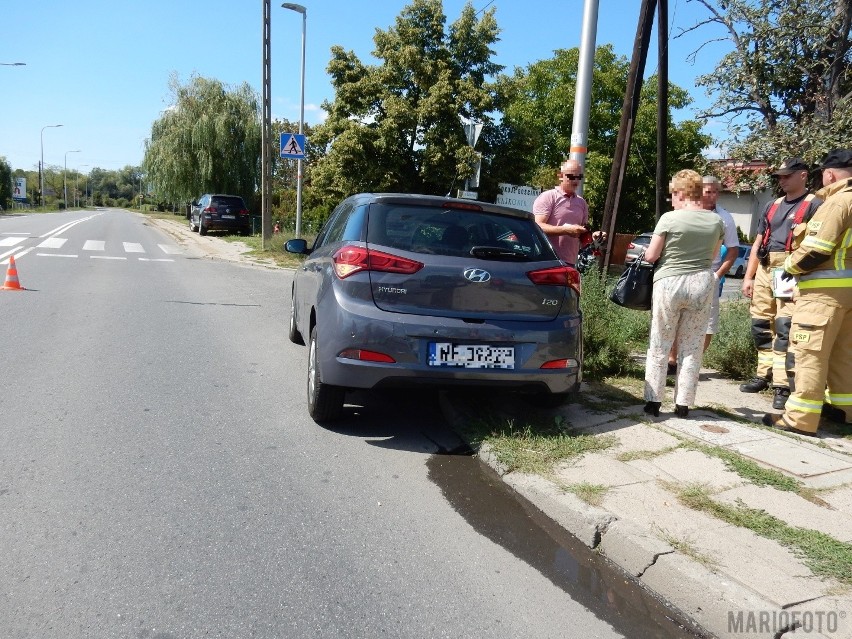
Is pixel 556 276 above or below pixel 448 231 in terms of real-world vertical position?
below

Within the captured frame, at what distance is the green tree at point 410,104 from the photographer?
21469mm

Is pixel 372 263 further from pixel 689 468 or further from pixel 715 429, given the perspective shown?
pixel 715 429

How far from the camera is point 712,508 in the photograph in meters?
3.45

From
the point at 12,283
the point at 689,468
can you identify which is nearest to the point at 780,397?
the point at 689,468

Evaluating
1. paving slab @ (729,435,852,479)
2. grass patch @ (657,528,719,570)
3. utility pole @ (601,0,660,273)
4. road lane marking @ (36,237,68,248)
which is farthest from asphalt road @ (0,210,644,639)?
road lane marking @ (36,237,68,248)

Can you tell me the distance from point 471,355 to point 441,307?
1.19 feet

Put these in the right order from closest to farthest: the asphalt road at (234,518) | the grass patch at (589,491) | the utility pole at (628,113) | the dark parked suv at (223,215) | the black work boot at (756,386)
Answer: the asphalt road at (234,518) < the grass patch at (589,491) < the black work boot at (756,386) < the utility pole at (628,113) < the dark parked suv at (223,215)

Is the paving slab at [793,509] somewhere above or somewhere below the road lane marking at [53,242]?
below

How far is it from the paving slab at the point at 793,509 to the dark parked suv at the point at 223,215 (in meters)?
26.7

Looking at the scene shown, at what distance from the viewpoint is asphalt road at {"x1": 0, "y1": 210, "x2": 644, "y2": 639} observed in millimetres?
2592

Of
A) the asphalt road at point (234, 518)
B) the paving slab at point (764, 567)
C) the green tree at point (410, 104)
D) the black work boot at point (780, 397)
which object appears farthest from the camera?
the green tree at point (410, 104)

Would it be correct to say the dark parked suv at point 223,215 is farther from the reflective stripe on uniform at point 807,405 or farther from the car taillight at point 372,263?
the reflective stripe on uniform at point 807,405

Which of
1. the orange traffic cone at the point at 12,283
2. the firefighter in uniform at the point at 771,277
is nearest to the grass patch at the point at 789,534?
the firefighter in uniform at the point at 771,277

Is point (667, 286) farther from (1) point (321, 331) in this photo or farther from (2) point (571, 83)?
(2) point (571, 83)
